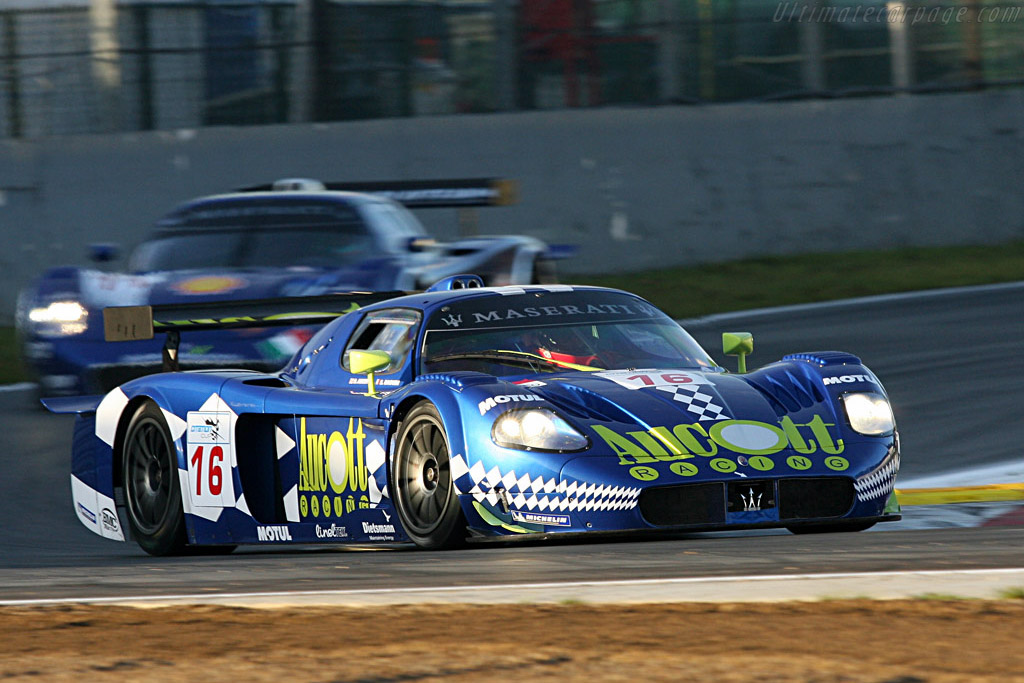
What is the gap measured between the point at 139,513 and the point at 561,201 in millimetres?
9957

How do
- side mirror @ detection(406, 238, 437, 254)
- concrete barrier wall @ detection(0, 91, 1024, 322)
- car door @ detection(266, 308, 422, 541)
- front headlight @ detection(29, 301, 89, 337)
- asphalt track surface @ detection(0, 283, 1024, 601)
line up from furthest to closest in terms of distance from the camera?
concrete barrier wall @ detection(0, 91, 1024, 322)
side mirror @ detection(406, 238, 437, 254)
front headlight @ detection(29, 301, 89, 337)
car door @ detection(266, 308, 422, 541)
asphalt track surface @ detection(0, 283, 1024, 601)

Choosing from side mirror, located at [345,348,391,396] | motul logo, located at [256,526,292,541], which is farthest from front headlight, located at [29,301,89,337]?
side mirror, located at [345,348,391,396]

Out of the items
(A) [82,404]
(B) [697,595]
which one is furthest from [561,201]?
(B) [697,595]

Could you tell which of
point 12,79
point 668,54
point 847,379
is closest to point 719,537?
point 847,379

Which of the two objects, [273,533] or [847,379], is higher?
[847,379]

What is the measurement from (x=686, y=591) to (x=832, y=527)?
87.2 inches

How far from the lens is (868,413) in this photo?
6.28 meters

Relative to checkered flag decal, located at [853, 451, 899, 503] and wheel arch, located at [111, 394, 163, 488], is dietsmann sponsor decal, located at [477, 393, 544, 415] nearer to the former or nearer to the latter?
checkered flag decal, located at [853, 451, 899, 503]

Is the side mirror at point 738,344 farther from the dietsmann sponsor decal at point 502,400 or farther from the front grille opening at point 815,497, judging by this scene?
the dietsmann sponsor decal at point 502,400

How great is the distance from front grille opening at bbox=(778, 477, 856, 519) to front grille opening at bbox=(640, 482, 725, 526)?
25 cm

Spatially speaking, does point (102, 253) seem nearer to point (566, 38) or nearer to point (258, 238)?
point (258, 238)

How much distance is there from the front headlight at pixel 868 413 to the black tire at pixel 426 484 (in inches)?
57.4

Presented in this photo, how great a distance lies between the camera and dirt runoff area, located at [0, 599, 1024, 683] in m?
3.44

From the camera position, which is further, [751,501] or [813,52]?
[813,52]
